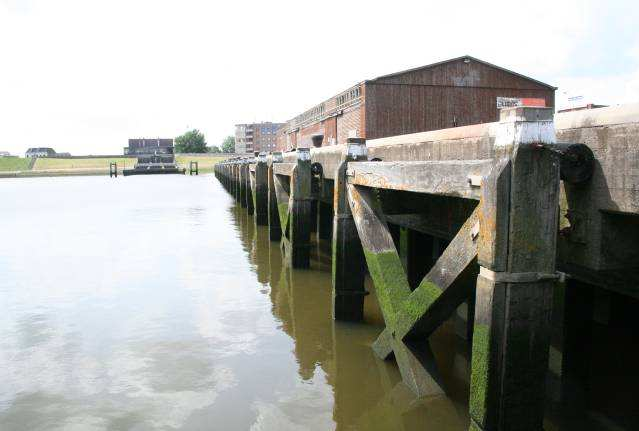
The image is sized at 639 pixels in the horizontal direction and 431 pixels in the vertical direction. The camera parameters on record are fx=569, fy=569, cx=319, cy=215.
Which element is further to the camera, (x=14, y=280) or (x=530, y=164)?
(x=14, y=280)

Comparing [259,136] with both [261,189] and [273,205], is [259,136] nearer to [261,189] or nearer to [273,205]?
[261,189]

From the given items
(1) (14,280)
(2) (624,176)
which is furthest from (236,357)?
(1) (14,280)

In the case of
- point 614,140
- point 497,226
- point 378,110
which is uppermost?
point 378,110

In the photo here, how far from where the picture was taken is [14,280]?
1049 cm

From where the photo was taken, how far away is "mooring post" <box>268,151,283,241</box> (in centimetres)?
1316

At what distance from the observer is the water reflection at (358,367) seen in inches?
184

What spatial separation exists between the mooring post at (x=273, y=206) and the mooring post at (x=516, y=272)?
32.9 feet

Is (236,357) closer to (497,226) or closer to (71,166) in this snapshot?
(497,226)

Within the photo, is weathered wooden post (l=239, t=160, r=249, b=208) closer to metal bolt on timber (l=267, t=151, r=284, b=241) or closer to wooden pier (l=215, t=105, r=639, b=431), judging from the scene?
metal bolt on timber (l=267, t=151, r=284, b=241)

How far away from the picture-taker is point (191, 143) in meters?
159

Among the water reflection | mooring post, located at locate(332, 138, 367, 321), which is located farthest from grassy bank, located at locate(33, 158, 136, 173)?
mooring post, located at locate(332, 138, 367, 321)

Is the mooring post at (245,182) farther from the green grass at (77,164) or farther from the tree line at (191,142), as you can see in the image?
the tree line at (191,142)

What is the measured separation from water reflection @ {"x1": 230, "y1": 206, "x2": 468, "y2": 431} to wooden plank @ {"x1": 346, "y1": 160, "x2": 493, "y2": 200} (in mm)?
1840

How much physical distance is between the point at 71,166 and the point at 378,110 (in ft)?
340
